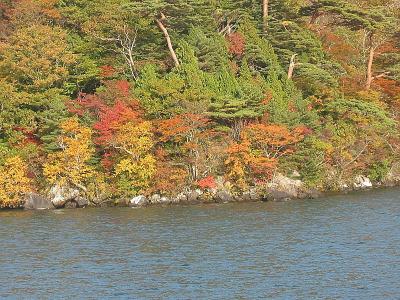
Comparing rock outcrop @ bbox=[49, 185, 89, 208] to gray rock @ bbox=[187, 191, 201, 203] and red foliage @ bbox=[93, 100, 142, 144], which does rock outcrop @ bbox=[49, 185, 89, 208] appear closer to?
red foliage @ bbox=[93, 100, 142, 144]

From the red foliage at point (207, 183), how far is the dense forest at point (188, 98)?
10 centimetres

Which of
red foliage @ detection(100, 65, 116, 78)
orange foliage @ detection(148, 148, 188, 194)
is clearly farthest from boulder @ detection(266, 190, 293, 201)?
red foliage @ detection(100, 65, 116, 78)

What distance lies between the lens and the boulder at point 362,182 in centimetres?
5356

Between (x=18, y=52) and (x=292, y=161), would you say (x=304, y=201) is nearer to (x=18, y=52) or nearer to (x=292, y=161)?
(x=292, y=161)

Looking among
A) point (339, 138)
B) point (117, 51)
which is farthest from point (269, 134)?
point (117, 51)

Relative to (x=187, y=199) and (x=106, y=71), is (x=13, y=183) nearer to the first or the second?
(x=187, y=199)

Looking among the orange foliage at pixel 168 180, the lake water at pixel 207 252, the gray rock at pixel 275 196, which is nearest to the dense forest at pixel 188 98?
the orange foliage at pixel 168 180

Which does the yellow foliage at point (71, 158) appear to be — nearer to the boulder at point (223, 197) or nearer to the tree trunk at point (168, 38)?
the boulder at point (223, 197)

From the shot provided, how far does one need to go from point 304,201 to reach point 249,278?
70.8 ft

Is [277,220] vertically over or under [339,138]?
under

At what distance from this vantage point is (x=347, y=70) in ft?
209

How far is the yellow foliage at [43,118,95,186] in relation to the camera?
4844cm

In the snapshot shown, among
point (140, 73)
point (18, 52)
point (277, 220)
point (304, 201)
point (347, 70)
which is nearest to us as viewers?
point (277, 220)

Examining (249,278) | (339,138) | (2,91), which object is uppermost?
(2,91)
